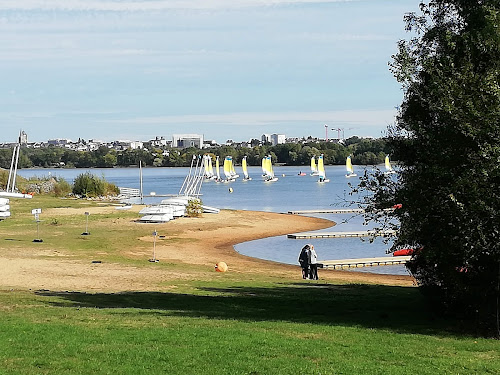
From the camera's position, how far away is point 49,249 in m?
34.9

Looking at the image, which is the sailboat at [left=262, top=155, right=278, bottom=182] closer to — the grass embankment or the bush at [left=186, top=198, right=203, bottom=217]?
the bush at [left=186, top=198, right=203, bottom=217]

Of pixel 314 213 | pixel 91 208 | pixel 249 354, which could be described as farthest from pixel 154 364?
pixel 314 213

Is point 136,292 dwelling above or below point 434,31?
below

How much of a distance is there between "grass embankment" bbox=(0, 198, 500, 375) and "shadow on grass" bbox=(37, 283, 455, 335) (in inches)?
1.1

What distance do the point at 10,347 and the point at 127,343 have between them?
1757 millimetres

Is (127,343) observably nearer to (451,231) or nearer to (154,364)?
(154,364)

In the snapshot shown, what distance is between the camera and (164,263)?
3225 cm

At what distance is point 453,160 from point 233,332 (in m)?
5.16

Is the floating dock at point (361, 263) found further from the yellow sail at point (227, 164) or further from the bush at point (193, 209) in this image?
the yellow sail at point (227, 164)

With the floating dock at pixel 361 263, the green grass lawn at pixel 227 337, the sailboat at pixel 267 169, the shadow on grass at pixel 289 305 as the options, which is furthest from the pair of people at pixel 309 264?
the sailboat at pixel 267 169

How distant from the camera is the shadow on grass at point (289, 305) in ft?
52.7

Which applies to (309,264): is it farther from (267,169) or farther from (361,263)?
(267,169)

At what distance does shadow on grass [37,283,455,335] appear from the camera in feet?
52.7

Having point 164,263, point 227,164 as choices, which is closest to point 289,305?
point 164,263
